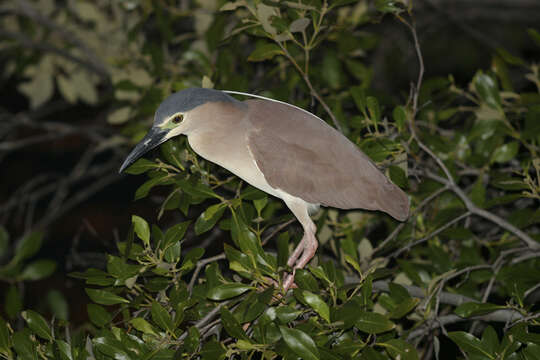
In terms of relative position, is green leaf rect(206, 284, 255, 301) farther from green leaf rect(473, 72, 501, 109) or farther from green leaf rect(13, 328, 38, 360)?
green leaf rect(473, 72, 501, 109)

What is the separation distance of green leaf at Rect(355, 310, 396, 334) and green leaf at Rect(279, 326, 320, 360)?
0.11m

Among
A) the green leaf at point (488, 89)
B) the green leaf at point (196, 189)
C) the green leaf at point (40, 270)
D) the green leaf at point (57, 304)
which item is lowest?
the green leaf at point (57, 304)

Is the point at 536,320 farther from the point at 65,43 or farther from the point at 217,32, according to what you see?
the point at 65,43

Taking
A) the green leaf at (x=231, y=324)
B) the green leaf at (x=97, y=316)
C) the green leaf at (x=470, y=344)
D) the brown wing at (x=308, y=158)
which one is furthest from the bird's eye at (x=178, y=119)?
the green leaf at (x=470, y=344)

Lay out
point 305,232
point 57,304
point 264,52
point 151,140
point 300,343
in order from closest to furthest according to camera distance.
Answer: point 300,343
point 151,140
point 305,232
point 264,52
point 57,304

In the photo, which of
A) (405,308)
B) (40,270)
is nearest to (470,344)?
(405,308)

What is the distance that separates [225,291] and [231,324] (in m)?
0.09

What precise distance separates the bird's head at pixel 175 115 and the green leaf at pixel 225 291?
0.31 m

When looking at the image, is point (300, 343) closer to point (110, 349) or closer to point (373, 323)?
point (373, 323)

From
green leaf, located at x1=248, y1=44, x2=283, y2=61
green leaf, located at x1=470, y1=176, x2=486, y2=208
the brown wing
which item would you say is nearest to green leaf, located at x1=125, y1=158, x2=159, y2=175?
the brown wing

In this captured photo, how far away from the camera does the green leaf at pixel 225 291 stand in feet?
3.76

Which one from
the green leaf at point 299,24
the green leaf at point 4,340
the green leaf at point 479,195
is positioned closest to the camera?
the green leaf at point 4,340

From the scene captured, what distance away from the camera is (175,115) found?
3.67 ft

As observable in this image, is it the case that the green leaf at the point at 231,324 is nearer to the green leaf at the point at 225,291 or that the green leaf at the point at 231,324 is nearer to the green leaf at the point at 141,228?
the green leaf at the point at 225,291
